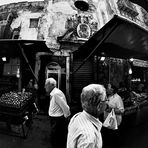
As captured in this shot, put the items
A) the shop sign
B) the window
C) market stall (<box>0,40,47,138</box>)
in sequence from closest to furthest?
market stall (<box>0,40,47,138</box>) → the shop sign → the window

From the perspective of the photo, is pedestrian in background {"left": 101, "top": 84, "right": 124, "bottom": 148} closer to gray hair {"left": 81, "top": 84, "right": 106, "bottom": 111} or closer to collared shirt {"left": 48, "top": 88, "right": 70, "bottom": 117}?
collared shirt {"left": 48, "top": 88, "right": 70, "bottom": 117}

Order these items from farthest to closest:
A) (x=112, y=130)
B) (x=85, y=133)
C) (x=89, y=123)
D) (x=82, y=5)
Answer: (x=82, y=5) < (x=112, y=130) < (x=89, y=123) < (x=85, y=133)

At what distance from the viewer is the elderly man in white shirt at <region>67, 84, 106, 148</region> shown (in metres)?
1.27

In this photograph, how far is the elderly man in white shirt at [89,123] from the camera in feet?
4.18

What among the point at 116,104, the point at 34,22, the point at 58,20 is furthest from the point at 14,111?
the point at 34,22

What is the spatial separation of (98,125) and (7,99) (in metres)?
4.77

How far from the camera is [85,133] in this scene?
Answer: 1.27m

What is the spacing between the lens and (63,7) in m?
11.6

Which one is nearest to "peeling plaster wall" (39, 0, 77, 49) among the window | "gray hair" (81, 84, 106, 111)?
the window

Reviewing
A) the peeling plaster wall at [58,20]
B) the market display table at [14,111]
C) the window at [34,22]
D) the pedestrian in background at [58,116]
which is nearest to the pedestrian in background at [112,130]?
the pedestrian in background at [58,116]

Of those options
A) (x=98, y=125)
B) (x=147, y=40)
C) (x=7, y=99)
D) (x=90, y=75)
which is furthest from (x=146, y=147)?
(x=90, y=75)

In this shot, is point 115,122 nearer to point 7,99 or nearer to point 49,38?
point 7,99

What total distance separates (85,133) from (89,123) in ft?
0.45

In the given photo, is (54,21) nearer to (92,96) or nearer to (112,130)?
(112,130)
